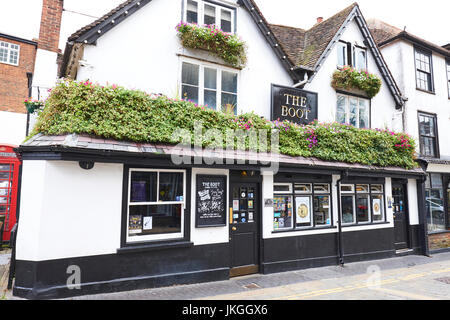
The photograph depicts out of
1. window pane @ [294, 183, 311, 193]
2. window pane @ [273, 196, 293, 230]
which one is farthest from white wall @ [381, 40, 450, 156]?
window pane @ [273, 196, 293, 230]

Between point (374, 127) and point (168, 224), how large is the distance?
9.89m

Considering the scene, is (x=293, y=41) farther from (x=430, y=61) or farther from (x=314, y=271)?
(x=314, y=271)

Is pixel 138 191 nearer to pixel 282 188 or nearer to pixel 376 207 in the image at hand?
pixel 282 188

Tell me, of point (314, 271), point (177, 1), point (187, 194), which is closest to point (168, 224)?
point (187, 194)

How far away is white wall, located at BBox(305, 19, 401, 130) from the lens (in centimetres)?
1095

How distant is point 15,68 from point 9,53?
37.7 inches

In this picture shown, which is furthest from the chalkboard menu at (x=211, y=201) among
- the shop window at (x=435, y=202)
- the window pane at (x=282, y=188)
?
the shop window at (x=435, y=202)

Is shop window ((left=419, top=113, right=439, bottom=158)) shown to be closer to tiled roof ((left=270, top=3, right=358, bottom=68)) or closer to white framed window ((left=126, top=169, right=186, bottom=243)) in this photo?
tiled roof ((left=270, top=3, right=358, bottom=68))

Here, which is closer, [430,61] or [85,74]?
[85,74]

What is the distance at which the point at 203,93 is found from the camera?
28.6 ft

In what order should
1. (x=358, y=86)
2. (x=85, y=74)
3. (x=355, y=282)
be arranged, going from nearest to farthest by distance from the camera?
1. (x=85, y=74)
2. (x=355, y=282)
3. (x=358, y=86)

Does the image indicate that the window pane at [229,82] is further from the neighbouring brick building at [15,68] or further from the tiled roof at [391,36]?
the neighbouring brick building at [15,68]

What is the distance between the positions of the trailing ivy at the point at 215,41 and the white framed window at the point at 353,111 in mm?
4777

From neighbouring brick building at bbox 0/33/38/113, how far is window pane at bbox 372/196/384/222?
1875 cm
